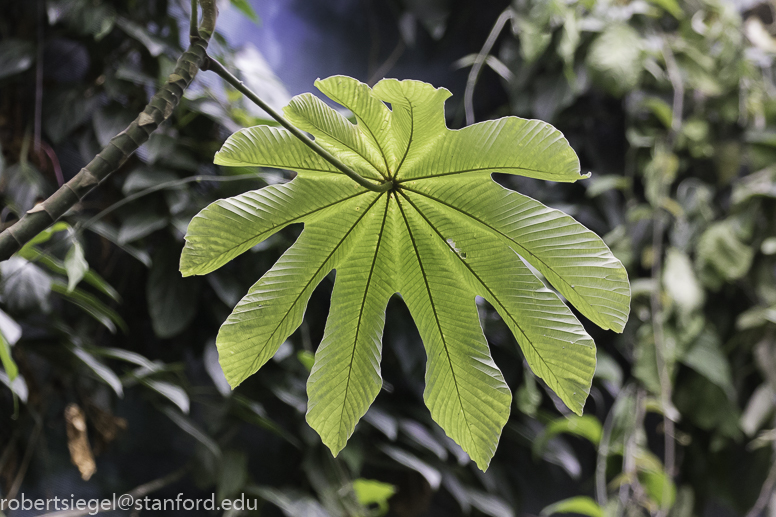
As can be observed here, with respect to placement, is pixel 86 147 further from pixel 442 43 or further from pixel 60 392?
pixel 442 43

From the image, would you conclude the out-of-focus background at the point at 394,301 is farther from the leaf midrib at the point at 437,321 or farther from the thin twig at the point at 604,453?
the leaf midrib at the point at 437,321

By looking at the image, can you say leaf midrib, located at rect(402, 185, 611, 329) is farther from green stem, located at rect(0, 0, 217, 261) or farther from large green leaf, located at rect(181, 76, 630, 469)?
green stem, located at rect(0, 0, 217, 261)

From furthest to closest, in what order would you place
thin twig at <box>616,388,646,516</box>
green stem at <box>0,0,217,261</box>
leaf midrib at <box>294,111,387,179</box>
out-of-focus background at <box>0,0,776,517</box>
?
thin twig at <box>616,388,646,516</box>, out-of-focus background at <box>0,0,776,517</box>, leaf midrib at <box>294,111,387,179</box>, green stem at <box>0,0,217,261</box>

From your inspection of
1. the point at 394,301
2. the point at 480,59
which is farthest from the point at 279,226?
the point at 480,59

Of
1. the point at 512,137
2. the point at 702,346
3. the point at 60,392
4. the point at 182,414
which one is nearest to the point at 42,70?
the point at 60,392

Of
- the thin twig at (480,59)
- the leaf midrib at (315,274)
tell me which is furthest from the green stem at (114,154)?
the thin twig at (480,59)

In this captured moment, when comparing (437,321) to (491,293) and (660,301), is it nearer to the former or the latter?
(491,293)

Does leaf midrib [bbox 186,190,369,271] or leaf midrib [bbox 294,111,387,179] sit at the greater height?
leaf midrib [bbox 294,111,387,179]

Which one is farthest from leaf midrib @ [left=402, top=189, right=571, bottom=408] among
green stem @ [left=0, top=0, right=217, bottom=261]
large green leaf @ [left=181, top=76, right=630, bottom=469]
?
green stem @ [left=0, top=0, right=217, bottom=261]
